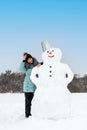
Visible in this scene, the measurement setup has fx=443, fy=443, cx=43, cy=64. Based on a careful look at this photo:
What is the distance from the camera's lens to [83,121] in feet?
30.3

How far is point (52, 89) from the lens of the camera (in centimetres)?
977

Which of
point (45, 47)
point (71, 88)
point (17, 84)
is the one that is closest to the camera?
point (45, 47)

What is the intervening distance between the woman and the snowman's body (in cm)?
51

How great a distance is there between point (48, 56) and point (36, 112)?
1.29m

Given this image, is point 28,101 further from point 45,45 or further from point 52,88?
point 45,45

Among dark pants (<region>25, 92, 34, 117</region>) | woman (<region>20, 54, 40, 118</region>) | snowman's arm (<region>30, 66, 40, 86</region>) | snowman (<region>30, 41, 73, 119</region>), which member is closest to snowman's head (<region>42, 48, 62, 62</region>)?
snowman (<region>30, 41, 73, 119</region>)

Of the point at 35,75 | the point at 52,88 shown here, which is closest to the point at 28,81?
the point at 35,75

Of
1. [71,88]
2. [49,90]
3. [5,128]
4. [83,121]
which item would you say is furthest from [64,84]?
[71,88]

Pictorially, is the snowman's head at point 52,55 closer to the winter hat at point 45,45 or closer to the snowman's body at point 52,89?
the snowman's body at point 52,89

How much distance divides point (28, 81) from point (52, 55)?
3.14ft

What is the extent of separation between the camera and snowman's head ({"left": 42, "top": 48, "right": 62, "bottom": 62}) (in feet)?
32.7

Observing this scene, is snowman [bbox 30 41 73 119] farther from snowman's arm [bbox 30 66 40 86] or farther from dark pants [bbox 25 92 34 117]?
dark pants [bbox 25 92 34 117]

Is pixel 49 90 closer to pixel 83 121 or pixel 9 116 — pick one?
pixel 83 121

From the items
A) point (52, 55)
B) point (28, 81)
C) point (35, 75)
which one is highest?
point (52, 55)
